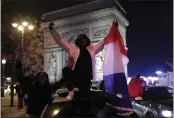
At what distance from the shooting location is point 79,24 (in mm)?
32469

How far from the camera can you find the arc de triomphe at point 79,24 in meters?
29.3

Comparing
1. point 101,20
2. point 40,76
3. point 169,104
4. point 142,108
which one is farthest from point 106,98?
point 101,20

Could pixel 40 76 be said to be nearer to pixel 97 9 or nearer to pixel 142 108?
pixel 142 108

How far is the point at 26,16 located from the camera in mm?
30016

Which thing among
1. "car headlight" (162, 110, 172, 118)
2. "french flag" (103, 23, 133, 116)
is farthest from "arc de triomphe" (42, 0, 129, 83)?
"french flag" (103, 23, 133, 116)

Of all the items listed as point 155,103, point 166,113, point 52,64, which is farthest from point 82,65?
Result: point 52,64

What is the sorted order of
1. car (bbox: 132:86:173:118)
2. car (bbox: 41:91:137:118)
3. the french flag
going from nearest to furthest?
1. car (bbox: 41:91:137:118)
2. the french flag
3. car (bbox: 132:86:173:118)

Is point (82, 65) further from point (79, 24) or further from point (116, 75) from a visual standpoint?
point (79, 24)

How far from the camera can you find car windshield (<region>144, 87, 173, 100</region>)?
9.69 m

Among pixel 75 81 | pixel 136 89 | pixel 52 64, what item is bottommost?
pixel 136 89

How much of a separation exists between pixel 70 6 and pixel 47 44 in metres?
4.68

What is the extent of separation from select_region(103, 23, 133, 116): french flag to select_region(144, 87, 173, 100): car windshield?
497 centimetres

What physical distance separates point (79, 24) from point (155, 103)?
948 inches

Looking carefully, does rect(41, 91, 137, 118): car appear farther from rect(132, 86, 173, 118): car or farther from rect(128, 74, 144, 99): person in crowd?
rect(128, 74, 144, 99): person in crowd
